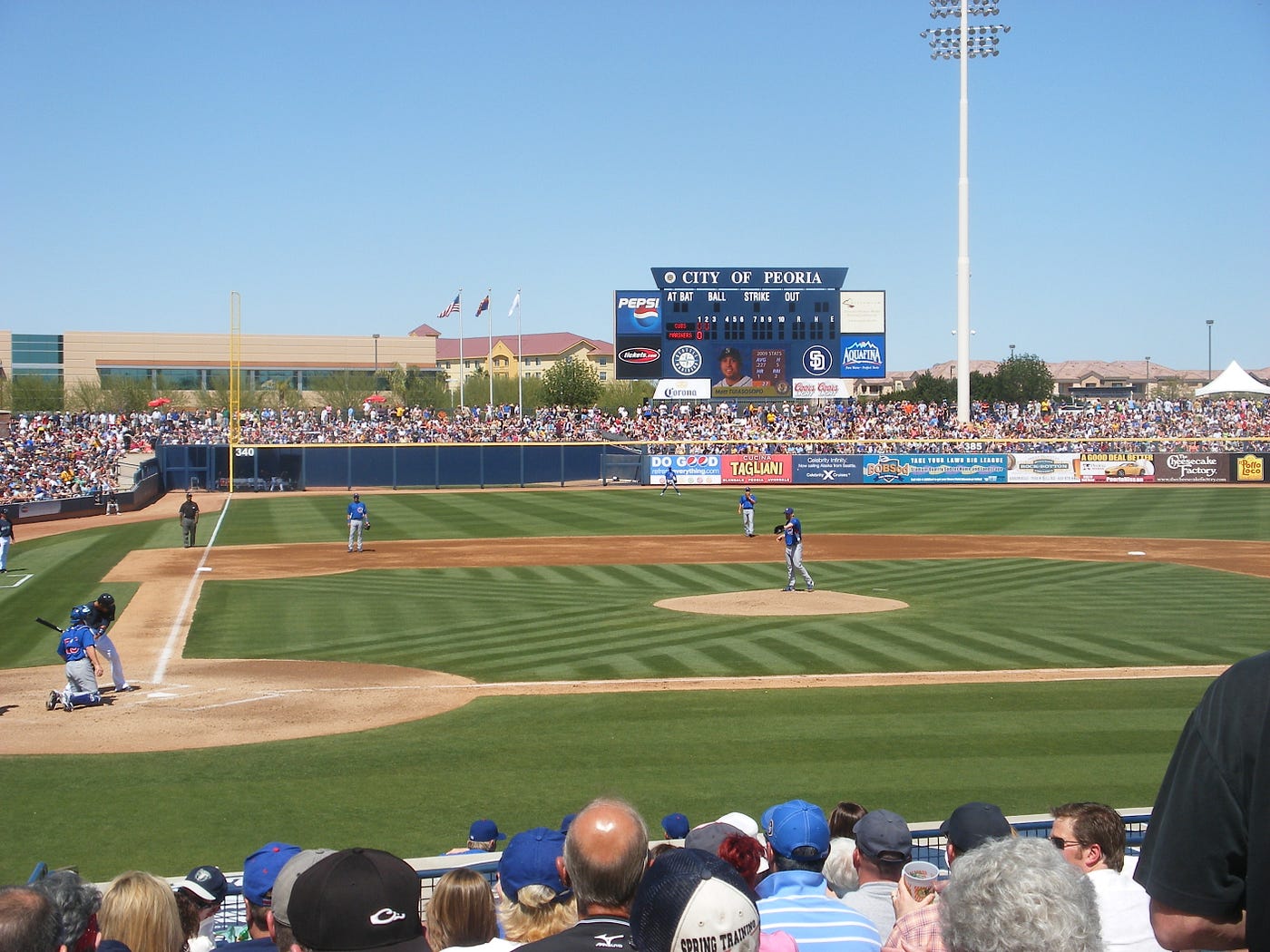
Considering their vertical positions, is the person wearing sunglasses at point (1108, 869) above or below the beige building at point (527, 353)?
below

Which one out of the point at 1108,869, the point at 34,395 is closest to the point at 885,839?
the point at 1108,869

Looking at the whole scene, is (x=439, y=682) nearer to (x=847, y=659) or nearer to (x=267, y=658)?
(x=267, y=658)

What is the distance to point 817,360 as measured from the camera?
210 ft

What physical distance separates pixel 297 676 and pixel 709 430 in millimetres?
51857

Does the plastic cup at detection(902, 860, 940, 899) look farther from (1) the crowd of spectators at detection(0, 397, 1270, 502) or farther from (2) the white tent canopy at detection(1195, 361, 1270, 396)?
(2) the white tent canopy at detection(1195, 361, 1270, 396)

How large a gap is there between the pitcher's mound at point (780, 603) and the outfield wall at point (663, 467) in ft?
110

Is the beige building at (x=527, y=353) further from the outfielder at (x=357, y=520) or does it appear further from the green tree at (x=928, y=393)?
the outfielder at (x=357, y=520)

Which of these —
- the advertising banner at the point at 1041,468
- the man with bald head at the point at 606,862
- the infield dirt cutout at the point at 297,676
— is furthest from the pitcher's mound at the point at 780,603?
the advertising banner at the point at 1041,468

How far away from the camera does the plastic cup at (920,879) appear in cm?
522

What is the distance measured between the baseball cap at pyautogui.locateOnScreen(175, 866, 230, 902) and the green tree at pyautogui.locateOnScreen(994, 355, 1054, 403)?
128490 millimetres

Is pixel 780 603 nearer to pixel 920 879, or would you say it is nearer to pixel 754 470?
pixel 920 879

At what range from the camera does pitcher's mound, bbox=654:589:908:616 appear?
23797 mm

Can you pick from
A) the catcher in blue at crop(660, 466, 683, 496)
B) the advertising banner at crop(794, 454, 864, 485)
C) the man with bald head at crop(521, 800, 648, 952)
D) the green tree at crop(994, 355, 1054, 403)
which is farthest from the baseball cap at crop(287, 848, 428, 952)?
the green tree at crop(994, 355, 1054, 403)

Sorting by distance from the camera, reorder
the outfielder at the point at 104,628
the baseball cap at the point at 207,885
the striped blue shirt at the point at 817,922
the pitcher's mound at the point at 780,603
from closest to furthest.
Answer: the striped blue shirt at the point at 817,922, the baseball cap at the point at 207,885, the outfielder at the point at 104,628, the pitcher's mound at the point at 780,603
